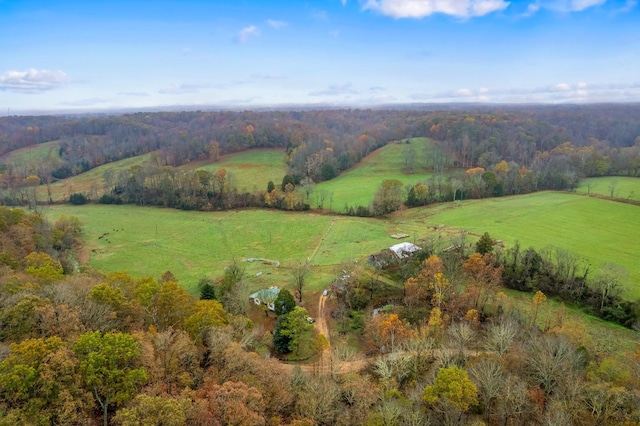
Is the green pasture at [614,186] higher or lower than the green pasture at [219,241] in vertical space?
higher

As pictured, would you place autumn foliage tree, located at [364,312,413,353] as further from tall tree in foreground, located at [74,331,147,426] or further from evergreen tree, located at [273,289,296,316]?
tall tree in foreground, located at [74,331,147,426]

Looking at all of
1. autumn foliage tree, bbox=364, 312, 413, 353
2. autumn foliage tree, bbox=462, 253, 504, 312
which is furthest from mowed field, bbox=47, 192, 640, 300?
autumn foliage tree, bbox=462, 253, 504, 312

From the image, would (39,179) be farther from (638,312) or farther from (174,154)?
(638,312)

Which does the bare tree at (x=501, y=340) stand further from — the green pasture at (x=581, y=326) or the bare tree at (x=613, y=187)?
the bare tree at (x=613, y=187)

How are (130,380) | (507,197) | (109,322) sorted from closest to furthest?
(130,380) < (109,322) < (507,197)

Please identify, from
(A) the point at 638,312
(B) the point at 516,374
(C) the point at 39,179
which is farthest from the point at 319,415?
(C) the point at 39,179

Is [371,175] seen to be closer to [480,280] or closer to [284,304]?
[480,280]

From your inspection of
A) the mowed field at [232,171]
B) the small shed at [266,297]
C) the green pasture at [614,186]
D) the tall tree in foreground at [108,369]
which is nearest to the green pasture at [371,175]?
the mowed field at [232,171]
